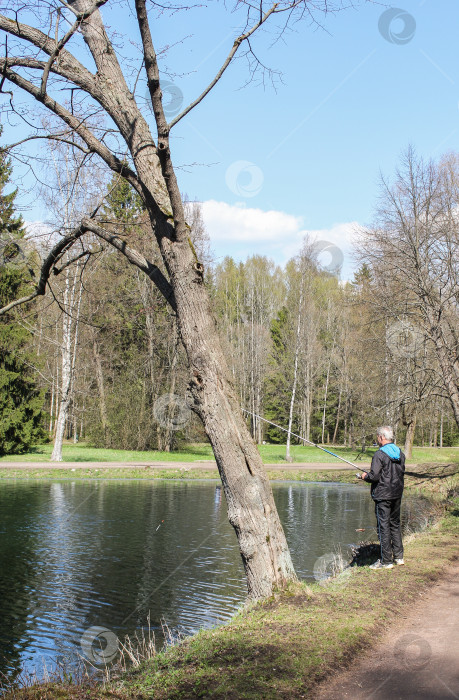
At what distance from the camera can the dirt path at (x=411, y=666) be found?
4.10 m

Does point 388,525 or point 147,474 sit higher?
point 388,525

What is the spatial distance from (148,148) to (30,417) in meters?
27.3

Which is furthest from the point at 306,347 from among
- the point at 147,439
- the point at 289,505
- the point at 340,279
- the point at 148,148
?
the point at 148,148

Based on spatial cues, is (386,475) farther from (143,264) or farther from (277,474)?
(277,474)

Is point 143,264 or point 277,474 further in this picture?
point 277,474

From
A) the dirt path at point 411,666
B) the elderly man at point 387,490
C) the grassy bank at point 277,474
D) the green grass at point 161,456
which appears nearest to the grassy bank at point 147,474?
the grassy bank at point 277,474

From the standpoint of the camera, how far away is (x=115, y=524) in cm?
Result: 1522

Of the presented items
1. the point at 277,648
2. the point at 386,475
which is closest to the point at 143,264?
the point at 277,648

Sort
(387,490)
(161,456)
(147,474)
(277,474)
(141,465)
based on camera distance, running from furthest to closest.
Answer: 1. (161,456)
2. (141,465)
3. (277,474)
4. (147,474)
5. (387,490)

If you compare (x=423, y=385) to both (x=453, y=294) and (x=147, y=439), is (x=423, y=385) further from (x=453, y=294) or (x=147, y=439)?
(x=147, y=439)

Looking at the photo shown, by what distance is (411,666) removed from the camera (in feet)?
15.0

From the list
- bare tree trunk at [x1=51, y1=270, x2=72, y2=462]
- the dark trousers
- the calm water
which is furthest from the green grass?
the dark trousers

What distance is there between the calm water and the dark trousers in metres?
2.44

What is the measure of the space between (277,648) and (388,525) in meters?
3.35
